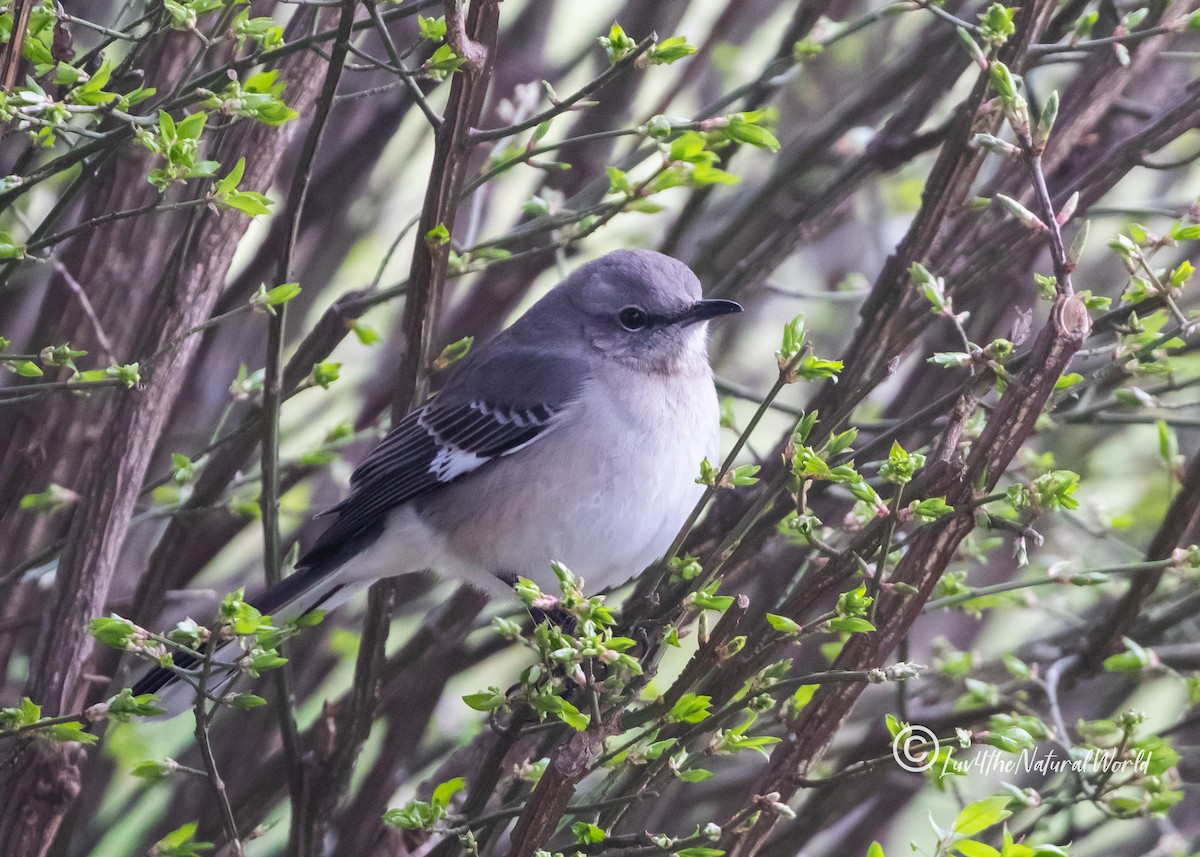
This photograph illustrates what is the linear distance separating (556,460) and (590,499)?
0.15m

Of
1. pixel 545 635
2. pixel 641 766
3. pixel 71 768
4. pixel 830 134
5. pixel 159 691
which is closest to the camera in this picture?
pixel 545 635

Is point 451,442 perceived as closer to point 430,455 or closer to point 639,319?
point 430,455

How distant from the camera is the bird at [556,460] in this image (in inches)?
122

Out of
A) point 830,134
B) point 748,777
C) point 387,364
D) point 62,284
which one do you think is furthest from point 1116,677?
point 62,284

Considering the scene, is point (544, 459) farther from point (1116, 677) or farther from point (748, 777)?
point (1116, 677)

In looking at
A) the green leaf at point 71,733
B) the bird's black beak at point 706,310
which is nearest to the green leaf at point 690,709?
the green leaf at point 71,733

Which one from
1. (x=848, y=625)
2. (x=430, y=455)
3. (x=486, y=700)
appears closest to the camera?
(x=848, y=625)

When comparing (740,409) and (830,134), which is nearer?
(830,134)

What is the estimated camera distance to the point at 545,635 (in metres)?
1.71

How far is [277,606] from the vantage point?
9.77ft

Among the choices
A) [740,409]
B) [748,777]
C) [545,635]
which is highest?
[545,635]

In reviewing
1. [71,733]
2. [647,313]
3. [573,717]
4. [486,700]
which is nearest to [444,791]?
[486,700]

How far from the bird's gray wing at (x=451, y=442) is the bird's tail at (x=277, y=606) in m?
0.06

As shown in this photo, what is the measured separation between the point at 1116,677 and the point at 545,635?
259 cm
